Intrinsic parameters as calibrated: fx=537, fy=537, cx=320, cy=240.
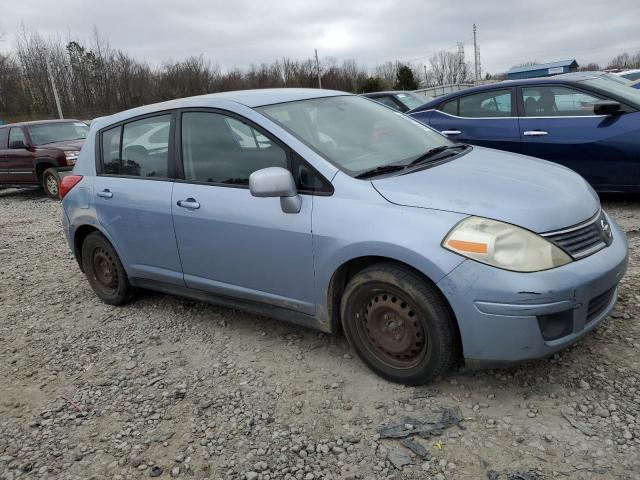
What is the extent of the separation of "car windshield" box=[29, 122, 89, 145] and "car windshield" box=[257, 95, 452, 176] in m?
9.49

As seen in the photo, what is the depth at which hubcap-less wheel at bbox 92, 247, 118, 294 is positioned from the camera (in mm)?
4531

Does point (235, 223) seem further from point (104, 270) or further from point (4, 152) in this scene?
point (4, 152)

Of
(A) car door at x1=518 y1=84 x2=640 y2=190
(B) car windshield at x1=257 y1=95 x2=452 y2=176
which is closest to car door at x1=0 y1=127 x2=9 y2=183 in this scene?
(B) car windshield at x1=257 y1=95 x2=452 y2=176

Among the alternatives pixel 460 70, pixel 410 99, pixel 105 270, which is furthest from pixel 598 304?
pixel 460 70

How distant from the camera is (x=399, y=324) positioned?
286 cm

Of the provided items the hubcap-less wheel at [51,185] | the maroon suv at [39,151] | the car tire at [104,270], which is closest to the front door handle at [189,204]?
the car tire at [104,270]

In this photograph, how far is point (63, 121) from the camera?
1216 centimetres

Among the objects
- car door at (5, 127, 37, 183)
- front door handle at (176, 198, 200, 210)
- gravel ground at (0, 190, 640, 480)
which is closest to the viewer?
gravel ground at (0, 190, 640, 480)

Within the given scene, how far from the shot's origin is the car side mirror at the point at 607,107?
5555 mm

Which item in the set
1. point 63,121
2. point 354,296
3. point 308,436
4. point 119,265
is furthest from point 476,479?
point 63,121

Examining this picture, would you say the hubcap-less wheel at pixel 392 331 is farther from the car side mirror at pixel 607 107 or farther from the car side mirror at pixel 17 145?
the car side mirror at pixel 17 145

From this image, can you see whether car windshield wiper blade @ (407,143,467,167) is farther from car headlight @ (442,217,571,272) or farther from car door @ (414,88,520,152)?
car door @ (414,88,520,152)

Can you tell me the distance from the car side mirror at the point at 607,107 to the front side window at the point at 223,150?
4061 millimetres

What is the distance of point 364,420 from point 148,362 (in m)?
1.64
